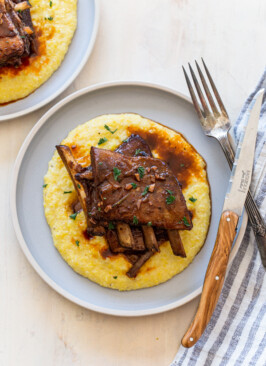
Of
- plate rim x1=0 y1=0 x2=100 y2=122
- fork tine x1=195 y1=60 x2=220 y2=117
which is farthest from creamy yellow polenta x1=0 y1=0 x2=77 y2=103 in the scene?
fork tine x1=195 y1=60 x2=220 y2=117

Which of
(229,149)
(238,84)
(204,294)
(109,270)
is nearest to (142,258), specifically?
(109,270)

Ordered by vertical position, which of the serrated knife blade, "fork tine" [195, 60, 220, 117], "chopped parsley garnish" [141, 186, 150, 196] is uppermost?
"fork tine" [195, 60, 220, 117]

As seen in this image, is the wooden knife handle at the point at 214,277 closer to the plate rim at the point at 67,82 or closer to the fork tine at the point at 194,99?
the fork tine at the point at 194,99

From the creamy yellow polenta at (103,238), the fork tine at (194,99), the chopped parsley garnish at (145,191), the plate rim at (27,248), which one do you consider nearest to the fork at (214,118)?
the fork tine at (194,99)

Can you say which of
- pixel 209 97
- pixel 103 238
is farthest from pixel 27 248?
pixel 209 97

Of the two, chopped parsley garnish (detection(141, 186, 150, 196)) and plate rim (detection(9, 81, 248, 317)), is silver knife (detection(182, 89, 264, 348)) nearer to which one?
plate rim (detection(9, 81, 248, 317))

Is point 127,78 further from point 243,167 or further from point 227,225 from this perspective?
point 227,225
